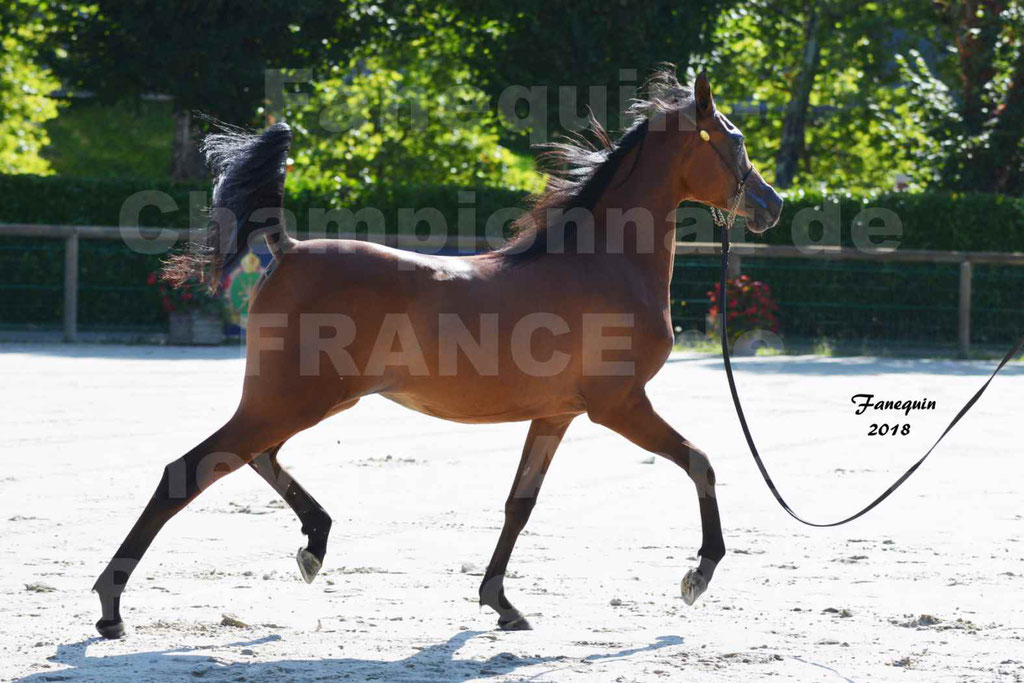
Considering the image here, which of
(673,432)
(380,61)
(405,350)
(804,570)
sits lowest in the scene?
(804,570)

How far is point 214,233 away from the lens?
461cm

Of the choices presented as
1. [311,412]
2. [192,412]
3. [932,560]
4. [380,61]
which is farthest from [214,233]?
[380,61]

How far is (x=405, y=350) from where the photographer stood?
4418 mm

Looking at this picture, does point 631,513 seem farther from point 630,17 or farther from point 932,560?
point 630,17

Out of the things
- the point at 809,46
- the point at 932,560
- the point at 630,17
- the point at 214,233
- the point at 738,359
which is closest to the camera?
the point at 214,233

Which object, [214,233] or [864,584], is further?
[864,584]

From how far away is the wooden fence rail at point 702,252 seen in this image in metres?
15.6

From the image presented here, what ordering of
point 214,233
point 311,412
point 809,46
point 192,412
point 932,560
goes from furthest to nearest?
point 809,46, point 192,412, point 932,560, point 214,233, point 311,412

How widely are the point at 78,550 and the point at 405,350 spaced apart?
6.11 ft

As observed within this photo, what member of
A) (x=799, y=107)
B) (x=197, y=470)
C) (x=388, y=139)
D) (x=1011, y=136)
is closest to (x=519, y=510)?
(x=197, y=470)

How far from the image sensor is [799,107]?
938 inches

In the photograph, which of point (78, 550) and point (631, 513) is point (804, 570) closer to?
point (631, 513)

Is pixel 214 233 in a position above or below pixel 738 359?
above

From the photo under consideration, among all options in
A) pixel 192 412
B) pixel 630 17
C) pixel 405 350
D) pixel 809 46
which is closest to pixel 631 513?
pixel 405 350
